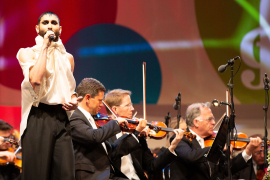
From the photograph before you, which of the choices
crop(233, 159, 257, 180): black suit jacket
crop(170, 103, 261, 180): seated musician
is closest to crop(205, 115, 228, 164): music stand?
crop(170, 103, 261, 180): seated musician

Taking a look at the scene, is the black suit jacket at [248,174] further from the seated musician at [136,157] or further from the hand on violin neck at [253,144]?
the seated musician at [136,157]

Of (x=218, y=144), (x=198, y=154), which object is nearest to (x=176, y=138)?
(x=198, y=154)

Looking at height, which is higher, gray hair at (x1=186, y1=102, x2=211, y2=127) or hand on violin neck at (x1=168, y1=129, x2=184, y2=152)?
gray hair at (x1=186, y1=102, x2=211, y2=127)

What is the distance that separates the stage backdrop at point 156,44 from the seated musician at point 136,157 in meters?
2.08

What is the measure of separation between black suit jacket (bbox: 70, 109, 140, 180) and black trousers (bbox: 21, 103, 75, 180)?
18.8 inches

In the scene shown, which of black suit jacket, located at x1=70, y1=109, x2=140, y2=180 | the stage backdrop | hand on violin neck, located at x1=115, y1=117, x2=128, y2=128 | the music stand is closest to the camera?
black suit jacket, located at x1=70, y1=109, x2=140, y2=180

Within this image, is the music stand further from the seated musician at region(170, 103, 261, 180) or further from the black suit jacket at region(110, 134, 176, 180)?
the black suit jacket at region(110, 134, 176, 180)

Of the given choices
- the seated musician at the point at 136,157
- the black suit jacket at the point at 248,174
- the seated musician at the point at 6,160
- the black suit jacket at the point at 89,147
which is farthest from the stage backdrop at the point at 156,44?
the black suit jacket at the point at 89,147

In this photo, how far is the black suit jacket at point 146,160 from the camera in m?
3.39

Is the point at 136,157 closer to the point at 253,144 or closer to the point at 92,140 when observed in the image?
the point at 92,140

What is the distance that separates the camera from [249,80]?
18.4 feet

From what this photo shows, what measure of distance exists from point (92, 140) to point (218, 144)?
4.01ft

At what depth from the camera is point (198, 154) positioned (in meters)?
3.38

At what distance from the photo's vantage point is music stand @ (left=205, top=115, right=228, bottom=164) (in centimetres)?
310
